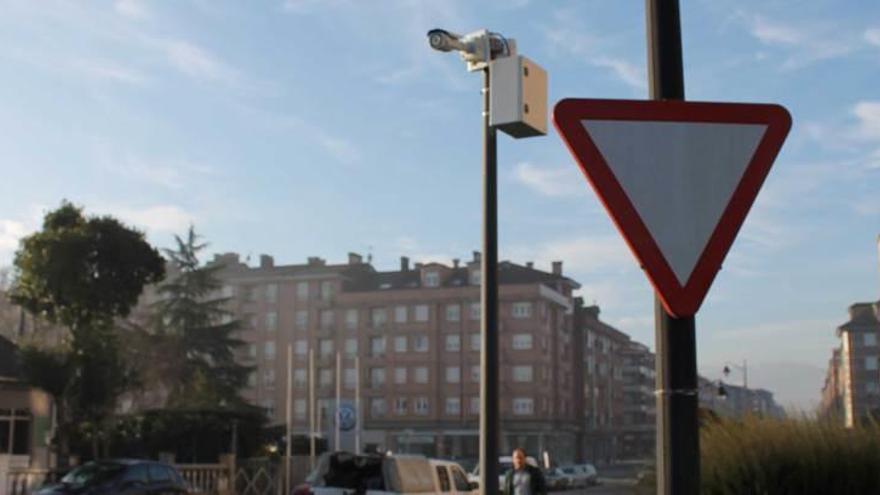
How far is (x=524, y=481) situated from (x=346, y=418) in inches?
1666

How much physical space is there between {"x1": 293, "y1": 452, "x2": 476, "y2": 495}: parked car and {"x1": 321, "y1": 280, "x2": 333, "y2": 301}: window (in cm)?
10015

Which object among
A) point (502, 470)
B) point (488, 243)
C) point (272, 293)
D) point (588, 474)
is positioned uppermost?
point (272, 293)

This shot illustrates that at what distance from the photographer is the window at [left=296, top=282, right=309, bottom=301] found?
400 feet

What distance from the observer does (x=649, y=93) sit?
154 inches

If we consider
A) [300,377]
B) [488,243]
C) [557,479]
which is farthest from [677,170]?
[300,377]

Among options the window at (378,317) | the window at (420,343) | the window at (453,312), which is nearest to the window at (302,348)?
the window at (378,317)

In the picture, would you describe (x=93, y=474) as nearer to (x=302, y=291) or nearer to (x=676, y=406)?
(x=676, y=406)

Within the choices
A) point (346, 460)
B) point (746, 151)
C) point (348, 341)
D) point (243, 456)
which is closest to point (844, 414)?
point (746, 151)

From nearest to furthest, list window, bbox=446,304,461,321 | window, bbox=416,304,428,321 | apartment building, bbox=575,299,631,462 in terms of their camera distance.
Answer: window, bbox=446,304,461,321 < window, bbox=416,304,428,321 < apartment building, bbox=575,299,631,462

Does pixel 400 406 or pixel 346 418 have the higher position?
pixel 400 406

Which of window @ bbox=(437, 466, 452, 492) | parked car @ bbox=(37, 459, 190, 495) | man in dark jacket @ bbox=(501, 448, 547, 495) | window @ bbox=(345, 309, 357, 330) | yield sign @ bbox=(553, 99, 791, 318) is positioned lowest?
parked car @ bbox=(37, 459, 190, 495)

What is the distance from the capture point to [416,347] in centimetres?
11356

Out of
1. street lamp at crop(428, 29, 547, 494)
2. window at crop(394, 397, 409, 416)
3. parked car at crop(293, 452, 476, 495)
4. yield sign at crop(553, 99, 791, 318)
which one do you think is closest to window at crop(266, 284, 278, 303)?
window at crop(394, 397, 409, 416)

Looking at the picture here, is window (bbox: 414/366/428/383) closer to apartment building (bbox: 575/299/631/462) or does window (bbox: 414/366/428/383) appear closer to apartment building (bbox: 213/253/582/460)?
apartment building (bbox: 213/253/582/460)
